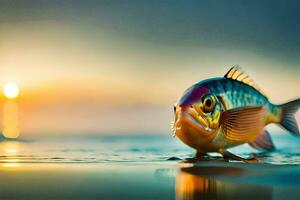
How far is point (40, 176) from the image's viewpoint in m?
1.65

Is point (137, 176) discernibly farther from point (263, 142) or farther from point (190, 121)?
point (263, 142)

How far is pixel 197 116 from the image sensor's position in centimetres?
206

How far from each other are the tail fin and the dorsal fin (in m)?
0.15

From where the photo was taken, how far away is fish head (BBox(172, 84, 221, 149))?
→ 2041mm

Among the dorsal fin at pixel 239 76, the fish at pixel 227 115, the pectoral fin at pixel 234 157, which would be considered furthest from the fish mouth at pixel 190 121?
the dorsal fin at pixel 239 76

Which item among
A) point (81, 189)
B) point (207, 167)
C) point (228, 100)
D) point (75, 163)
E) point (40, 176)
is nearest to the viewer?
point (81, 189)

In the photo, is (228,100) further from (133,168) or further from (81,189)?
(81,189)

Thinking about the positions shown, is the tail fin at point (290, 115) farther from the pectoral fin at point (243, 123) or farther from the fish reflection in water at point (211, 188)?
the fish reflection in water at point (211, 188)

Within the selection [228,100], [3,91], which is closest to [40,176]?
[228,100]

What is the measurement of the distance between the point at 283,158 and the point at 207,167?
59cm

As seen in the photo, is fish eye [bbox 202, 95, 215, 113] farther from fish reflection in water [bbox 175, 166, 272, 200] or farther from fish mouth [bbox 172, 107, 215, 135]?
fish reflection in water [bbox 175, 166, 272, 200]

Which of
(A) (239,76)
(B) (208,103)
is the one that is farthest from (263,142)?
(B) (208,103)

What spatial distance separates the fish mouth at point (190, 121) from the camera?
204 cm

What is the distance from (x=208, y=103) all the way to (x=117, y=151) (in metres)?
0.64
